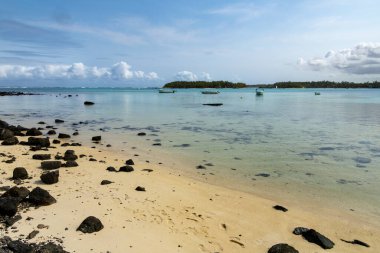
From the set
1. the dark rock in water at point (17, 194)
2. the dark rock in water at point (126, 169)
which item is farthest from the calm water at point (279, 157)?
the dark rock in water at point (17, 194)

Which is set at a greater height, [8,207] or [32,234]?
[8,207]

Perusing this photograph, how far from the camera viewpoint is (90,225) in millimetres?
7441

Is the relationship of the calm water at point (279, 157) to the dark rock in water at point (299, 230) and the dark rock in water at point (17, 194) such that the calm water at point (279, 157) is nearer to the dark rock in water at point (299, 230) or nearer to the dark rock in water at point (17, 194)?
the dark rock in water at point (299, 230)

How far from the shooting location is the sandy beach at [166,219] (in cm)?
720

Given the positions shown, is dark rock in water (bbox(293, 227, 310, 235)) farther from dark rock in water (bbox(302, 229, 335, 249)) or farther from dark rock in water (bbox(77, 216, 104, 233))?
dark rock in water (bbox(77, 216, 104, 233))

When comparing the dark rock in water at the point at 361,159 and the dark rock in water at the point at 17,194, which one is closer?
the dark rock in water at the point at 17,194

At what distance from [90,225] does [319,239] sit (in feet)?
18.7

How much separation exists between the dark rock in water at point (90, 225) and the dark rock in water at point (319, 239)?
5.28 metres

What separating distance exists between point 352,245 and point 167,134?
1887 cm

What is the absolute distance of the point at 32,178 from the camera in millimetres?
11547

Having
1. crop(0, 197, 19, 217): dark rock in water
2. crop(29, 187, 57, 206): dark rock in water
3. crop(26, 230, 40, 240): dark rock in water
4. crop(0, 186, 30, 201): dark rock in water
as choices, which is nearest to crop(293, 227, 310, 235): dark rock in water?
crop(26, 230, 40, 240): dark rock in water

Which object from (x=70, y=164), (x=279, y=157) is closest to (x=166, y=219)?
(x=70, y=164)

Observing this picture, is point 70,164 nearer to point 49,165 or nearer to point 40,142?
point 49,165

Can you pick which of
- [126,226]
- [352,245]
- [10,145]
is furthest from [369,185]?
[10,145]
